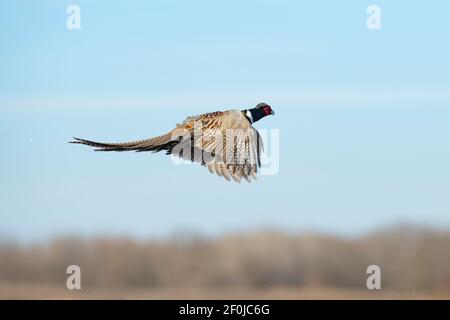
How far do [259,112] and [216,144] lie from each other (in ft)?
1.78

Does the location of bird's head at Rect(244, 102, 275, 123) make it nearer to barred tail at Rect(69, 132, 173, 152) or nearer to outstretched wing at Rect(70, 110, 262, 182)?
outstretched wing at Rect(70, 110, 262, 182)

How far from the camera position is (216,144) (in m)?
7.68

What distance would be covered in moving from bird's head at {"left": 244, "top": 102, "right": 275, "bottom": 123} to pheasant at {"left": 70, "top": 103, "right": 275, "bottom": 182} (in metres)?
0.04

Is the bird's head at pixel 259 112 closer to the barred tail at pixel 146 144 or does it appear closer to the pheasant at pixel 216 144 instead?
the pheasant at pixel 216 144

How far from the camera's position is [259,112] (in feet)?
26.1

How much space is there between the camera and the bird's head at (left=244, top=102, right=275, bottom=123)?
25.7 ft

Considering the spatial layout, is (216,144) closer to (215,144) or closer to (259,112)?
(215,144)

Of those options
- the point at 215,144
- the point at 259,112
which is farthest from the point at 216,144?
the point at 259,112

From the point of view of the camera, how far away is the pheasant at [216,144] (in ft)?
25.0

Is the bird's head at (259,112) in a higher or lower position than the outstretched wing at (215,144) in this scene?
higher

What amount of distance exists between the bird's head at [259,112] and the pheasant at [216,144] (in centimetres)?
4

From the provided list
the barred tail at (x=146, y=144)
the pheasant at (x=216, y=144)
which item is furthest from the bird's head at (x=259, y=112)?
the barred tail at (x=146, y=144)
